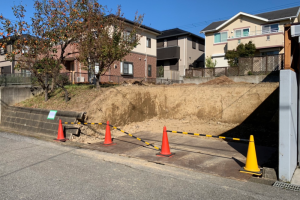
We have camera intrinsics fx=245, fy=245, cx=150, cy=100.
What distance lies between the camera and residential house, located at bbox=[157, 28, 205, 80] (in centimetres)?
3086

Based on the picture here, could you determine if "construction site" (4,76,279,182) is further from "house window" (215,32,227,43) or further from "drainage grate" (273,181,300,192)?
"house window" (215,32,227,43)

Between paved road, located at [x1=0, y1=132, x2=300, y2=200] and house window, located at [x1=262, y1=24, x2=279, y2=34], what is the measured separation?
79.3 ft

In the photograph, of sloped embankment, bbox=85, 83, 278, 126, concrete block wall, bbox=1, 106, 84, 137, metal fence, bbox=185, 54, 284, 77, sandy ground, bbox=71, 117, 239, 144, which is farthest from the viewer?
metal fence, bbox=185, 54, 284, 77

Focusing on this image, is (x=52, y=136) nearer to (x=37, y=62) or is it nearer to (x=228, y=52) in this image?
(x=37, y=62)

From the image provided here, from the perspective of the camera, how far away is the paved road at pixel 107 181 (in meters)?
4.37

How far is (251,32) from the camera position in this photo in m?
26.6

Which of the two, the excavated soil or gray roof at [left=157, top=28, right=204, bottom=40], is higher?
gray roof at [left=157, top=28, right=204, bottom=40]

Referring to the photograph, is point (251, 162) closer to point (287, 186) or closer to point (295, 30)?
point (287, 186)

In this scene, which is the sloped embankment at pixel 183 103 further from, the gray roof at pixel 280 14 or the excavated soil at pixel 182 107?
the gray roof at pixel 280 14

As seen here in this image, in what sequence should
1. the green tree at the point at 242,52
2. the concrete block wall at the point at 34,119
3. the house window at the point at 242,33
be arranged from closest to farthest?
the concrete block wall at the point at 34,119
the green tree at the point at 242,52
the house window at the point at 242,33

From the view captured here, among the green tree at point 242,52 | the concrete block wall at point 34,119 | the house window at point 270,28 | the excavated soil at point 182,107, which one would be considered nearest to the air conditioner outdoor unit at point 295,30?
the excavated soil at point 182,107

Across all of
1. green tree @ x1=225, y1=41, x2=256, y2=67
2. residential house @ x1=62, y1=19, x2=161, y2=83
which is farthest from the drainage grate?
green tree @ x1=225, y1=41, x2=256, y2=67

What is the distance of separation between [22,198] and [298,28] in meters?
6.24

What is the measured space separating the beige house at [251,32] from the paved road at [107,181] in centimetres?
2258
